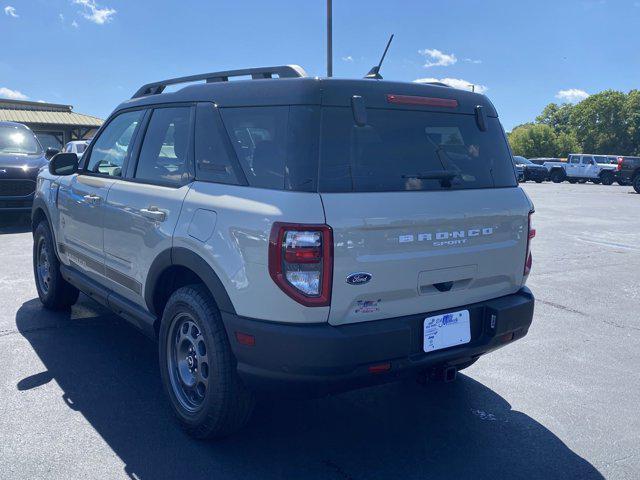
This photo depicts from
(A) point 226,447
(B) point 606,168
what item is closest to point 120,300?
(A) point 226,447

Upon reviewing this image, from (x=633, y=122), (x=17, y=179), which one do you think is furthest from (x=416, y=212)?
(x=633, y=122)

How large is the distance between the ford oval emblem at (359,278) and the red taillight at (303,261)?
11 centimetres

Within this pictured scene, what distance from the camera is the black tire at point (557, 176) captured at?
1414 inches

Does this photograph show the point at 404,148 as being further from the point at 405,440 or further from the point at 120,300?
the point at 120,300

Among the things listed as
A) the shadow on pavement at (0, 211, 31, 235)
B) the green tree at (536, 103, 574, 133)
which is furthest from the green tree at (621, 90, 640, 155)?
the shadow on pavement at (0, 211, 31, 235)

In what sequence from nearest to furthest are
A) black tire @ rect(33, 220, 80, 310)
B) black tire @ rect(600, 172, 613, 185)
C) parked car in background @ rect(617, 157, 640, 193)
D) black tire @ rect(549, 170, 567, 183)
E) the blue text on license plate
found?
the blue text on license plate
black tire @ rect(33, 220, 80, 310)
parked car in background @ rect(617, 157, 640, 193)
black tire @ rect(600, 172, 613, 185)
black tire @ rect(549, 170, 567, 183)

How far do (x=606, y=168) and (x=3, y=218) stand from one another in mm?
31614

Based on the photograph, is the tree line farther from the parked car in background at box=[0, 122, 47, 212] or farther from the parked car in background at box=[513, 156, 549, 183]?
the parked car in background at box=[0, 122, 47, 212]

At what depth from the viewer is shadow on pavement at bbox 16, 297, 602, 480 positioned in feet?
9.69

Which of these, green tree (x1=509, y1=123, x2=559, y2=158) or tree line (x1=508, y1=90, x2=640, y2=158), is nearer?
green tree (x1=509, y1=123, x2=559, y2=158)

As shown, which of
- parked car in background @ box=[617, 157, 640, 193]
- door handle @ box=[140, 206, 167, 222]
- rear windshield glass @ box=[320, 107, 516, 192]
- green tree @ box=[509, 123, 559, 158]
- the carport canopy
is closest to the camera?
rear windshield glass @ box=[320, 107, 516, 192]

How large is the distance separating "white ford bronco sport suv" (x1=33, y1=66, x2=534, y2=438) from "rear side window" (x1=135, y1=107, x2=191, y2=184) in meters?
0.01

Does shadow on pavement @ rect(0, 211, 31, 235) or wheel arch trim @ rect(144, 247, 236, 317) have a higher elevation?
wheel arch trim @ rect(144, 247, 236, 317)

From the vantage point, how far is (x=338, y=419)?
3.51 metres
